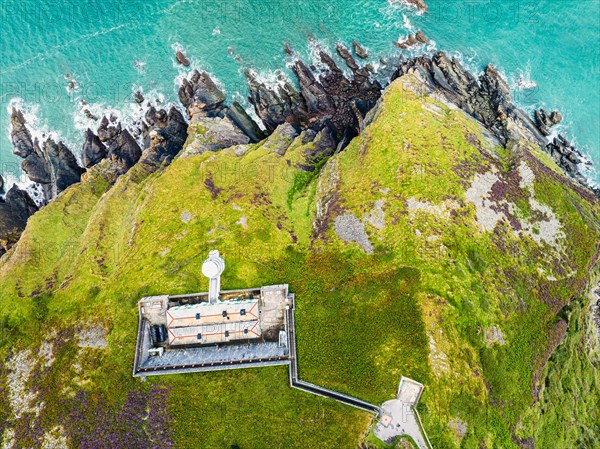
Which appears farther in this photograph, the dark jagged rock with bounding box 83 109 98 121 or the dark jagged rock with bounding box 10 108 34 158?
the dark jagged rock with bounding box 83 109 98 121

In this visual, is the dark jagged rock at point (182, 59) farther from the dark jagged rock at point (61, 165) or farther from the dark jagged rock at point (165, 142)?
the dark jagged rock at point (61, 165)

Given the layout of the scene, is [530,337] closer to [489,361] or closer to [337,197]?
[489,361]

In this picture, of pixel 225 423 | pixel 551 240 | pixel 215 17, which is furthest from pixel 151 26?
pixel 551 240

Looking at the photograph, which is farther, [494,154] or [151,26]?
[151,26]

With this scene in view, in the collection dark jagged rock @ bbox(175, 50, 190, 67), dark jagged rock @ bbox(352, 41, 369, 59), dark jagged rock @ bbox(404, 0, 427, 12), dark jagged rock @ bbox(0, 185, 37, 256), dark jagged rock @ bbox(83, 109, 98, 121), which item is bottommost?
dark jagged rock @ bbox(0, 185, 37, 256)

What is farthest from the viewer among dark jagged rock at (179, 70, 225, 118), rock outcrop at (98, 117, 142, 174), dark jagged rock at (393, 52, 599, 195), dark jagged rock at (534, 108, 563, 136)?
dark jagged rock at (534, 108, 563, 136)

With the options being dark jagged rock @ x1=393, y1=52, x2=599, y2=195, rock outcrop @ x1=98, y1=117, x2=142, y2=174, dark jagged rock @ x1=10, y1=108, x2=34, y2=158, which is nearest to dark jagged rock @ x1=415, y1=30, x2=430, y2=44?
dark jagged rock @ x1=393, y1=52, x2=599, y2=195

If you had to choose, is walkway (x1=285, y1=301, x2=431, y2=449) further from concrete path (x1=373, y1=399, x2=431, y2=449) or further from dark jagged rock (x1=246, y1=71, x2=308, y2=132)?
dark jagged rock (x1=246, y1=71, x2=308, y2=132)
